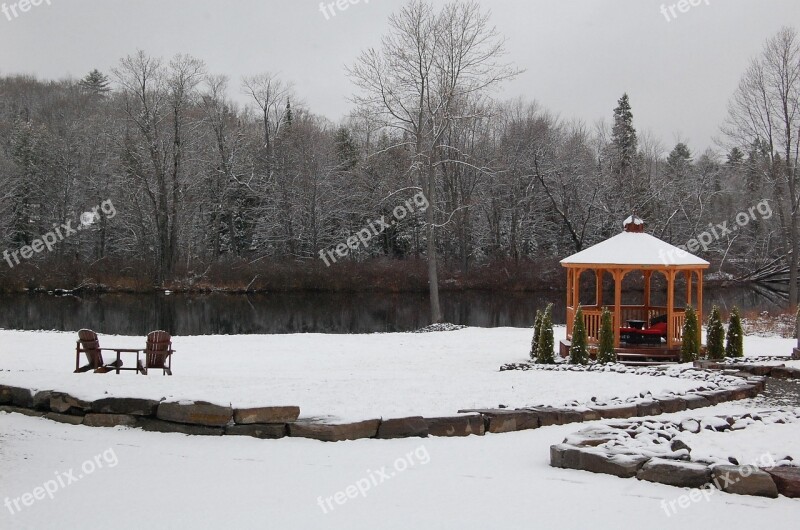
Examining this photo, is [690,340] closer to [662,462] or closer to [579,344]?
[579,344]

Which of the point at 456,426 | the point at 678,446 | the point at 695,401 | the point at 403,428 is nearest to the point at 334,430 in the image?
the point at 403,428

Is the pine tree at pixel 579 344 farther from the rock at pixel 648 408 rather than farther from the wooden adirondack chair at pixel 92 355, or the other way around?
the wooden adirondack chair at pixel 92 355

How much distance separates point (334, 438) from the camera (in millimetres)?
6656

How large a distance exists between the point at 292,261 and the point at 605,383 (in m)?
29.8

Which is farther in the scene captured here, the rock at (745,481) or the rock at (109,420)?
the rock at (109,420)

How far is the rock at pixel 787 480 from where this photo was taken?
5.08 meters

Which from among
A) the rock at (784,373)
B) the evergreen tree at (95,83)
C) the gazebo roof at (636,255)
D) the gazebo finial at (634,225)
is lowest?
the rock at (784,373)

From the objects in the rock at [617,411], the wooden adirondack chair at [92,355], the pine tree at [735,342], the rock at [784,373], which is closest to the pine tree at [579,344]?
the pine tree at [735,342]

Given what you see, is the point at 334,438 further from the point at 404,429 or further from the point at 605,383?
the point at 605,383

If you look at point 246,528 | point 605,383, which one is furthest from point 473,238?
point 246,528

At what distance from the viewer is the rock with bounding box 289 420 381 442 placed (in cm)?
667

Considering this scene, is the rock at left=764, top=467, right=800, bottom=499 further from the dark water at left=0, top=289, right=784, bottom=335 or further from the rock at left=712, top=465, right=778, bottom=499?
the dark water at left=0, top=289, right=784, bottom=335

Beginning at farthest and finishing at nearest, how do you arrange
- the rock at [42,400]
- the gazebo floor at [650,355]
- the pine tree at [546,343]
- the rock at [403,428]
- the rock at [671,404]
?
the gazebo floor at [650,355] < the pine tree at [546,343] < the rock at [671,404] < the rock at [42,400] < the rock at [403,428]

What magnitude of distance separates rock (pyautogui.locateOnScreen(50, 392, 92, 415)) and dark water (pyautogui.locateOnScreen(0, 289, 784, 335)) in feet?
46.4
